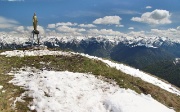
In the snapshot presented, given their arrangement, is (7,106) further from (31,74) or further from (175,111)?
(175,111)

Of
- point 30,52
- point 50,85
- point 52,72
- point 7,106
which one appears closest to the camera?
point 7,106

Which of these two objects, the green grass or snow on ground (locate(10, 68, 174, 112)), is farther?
the green grass

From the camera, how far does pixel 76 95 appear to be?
83.0 feet

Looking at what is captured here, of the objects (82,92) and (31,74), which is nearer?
(82,92)

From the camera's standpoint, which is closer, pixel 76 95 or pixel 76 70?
pixel 76 95

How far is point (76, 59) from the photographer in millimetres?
39375

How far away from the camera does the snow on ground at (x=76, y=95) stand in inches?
917

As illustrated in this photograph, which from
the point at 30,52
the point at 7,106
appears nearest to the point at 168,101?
the point at 7,106

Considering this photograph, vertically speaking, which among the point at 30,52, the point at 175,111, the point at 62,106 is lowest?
the point at 175,111

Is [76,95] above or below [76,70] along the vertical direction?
below

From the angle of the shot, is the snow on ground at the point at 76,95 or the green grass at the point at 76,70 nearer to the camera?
the snow on ground at the point at 76,95

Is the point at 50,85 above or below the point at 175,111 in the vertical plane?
above

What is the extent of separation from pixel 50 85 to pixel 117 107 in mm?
6896

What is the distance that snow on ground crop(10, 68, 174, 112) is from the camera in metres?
23.3
